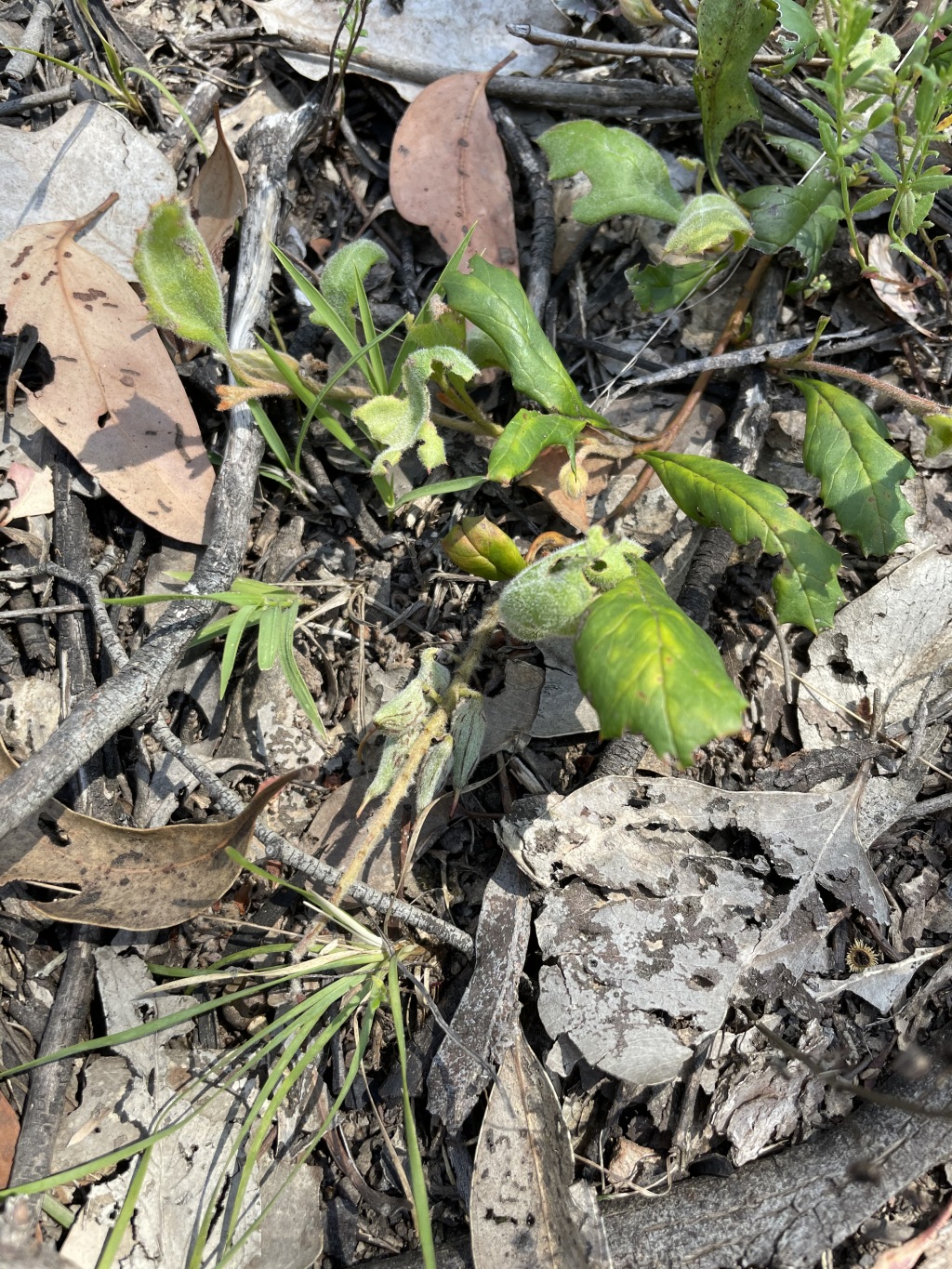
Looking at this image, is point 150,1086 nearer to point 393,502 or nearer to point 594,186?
point 393,502

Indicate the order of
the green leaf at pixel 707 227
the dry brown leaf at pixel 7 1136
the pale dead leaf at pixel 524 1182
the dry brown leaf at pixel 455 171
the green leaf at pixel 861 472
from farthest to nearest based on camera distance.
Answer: the dry brown leaf at pixel 455 171, the green leaf at pixel 707 227, the green leaf at pixel 861 472, the dry brown leaf at pixel 7 1136, the pale dead leaf at pixel 524 1182

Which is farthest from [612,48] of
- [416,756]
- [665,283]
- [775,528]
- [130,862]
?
[130,862]

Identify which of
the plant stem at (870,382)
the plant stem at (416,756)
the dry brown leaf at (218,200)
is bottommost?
the plant stem at (416,756)

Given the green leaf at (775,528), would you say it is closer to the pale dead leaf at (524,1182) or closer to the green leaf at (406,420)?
the green leaf at (406,420)

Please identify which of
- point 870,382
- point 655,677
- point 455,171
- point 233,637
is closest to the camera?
point 655,677

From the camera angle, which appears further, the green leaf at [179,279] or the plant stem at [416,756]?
the green leaf at [179,279]

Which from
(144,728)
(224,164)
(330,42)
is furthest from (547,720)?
(330,42)

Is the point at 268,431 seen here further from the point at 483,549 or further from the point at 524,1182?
the point at 524,1182

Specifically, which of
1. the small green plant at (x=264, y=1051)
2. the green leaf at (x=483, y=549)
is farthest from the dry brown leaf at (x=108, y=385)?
the small green plant at (x=264, y=1051)
